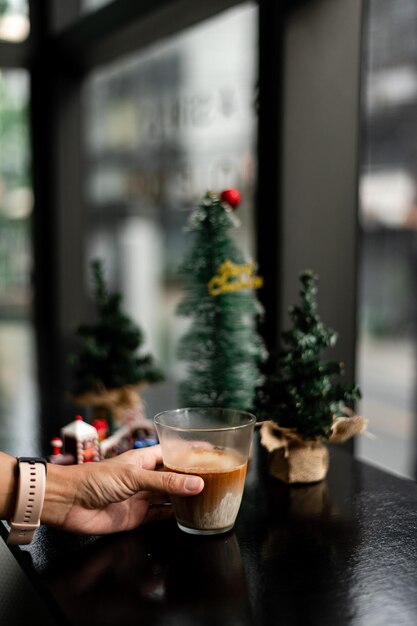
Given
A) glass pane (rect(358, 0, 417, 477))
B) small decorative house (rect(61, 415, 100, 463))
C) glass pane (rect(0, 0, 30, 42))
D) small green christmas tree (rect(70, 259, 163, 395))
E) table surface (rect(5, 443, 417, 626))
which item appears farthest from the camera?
glass pane (rect(0, 0, 30, 42))

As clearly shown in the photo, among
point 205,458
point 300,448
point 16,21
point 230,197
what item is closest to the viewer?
point 205,458

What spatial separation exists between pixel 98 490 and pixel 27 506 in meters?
0.09

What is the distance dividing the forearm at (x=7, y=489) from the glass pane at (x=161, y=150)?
1520 millimetres

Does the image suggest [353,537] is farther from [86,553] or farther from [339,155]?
[339,155]

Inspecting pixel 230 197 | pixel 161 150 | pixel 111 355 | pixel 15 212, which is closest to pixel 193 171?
pixel 161 150

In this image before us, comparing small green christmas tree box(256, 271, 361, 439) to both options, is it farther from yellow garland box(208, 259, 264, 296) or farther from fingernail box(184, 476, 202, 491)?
fingernail box(184, 476, 202, 491)

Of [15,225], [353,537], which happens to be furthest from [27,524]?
[15,225]

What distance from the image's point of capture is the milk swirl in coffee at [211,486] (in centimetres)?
92

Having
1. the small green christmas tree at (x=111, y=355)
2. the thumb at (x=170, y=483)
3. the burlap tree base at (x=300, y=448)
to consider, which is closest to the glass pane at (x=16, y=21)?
the small green christmas tree at (x=111, y=355)

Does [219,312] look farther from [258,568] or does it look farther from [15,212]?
[15,212]

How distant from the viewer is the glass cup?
36.2 inches

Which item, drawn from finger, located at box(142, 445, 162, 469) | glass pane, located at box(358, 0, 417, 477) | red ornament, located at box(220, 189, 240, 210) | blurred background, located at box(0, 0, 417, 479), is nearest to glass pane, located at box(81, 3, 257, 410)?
blurred background, located at box(0, 0, 417, 479)

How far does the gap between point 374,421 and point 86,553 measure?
1.48m

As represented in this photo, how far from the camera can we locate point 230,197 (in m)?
1.27
